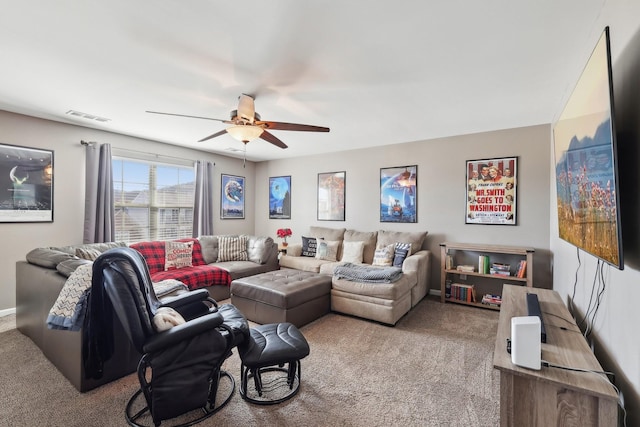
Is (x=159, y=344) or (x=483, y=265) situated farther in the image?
(x=483, y=265)

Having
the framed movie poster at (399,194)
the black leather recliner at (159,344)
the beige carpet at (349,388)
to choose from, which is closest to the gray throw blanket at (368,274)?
the beige carpet at (349,388)

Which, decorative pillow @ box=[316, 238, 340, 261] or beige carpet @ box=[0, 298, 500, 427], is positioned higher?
decorative pillow @ box=[316, 238, 340, 261]

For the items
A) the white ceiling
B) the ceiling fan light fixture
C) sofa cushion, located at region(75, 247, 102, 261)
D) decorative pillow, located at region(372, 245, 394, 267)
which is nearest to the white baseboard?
sofa cushion, located at region(75, 247, 102, 261)

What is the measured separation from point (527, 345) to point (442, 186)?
3440mm

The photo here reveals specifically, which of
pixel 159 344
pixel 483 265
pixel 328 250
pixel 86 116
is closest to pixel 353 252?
pixel 328 250

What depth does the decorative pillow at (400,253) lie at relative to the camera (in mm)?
4074

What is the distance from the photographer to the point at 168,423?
1715 millimetres

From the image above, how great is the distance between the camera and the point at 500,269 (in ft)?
12.1

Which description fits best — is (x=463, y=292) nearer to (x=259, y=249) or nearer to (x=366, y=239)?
(x=366, y=239)

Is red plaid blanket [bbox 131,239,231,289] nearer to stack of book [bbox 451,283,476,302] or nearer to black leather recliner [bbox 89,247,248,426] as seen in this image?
black leather recliner [bbox 89,247,248,426]

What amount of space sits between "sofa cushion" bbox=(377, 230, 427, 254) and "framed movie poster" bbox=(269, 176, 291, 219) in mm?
2297

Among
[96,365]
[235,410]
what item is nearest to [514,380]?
[235,410]

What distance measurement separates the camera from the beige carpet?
5.76 feet

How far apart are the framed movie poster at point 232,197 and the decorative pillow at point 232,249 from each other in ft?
3.88
